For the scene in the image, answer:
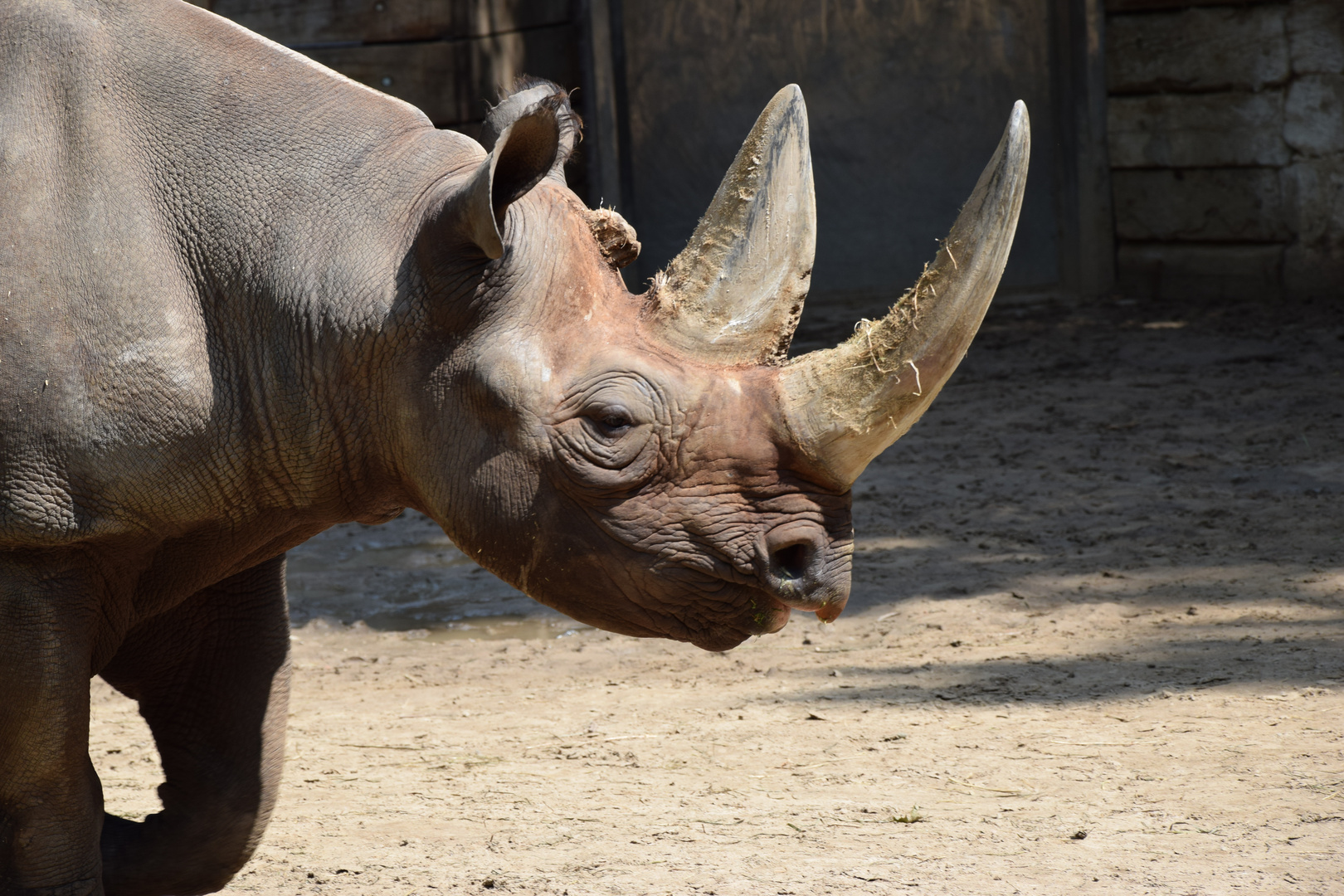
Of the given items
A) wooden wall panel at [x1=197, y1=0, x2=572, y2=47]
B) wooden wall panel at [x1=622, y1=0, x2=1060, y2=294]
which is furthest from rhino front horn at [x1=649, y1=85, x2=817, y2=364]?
wooden wall panel at [x1=622, y1=0, x2=1060, y2=294]

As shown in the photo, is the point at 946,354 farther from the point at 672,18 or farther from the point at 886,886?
the point at 672,18

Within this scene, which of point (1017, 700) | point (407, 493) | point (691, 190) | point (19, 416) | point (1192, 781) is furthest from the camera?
point (691, 190)

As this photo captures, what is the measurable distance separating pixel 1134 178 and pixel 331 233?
9.26 m

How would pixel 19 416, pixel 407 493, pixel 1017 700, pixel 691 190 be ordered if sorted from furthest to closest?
pixel 691 190
pixel 1017 700
pixel 407 493
pixel 19 416

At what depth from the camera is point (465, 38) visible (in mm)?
9398

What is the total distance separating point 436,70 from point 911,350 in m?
7.13

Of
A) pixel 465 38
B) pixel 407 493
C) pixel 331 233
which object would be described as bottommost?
pixel 407 493

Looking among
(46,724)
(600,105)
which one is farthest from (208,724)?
(600,105)

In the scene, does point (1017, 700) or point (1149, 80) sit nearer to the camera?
point (1017, 700)

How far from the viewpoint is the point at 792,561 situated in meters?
2.84

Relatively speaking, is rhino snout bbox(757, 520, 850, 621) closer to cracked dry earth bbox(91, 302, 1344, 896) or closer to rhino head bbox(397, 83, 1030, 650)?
rhino head bbox(397, 83, 1030, 650)

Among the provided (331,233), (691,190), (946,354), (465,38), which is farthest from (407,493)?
(691,190)

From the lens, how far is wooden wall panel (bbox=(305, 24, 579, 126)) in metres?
9.21

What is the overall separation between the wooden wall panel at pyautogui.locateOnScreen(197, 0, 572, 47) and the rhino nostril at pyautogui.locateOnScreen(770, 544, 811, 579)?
→ 6989 millimetres
